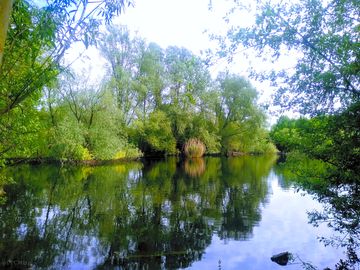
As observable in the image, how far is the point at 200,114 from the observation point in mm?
50031

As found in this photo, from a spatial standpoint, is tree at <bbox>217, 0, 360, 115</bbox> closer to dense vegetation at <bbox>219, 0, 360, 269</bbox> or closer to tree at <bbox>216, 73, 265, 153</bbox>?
dense vegetation at <bbox>219, 0, 360, 269</bbox>

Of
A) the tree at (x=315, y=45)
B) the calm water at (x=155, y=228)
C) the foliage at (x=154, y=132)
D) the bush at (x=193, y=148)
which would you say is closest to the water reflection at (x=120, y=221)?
the calm water at (x=155, y=228)

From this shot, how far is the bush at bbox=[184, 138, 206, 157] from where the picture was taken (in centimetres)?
4994

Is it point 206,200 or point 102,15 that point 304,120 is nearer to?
point 102,15

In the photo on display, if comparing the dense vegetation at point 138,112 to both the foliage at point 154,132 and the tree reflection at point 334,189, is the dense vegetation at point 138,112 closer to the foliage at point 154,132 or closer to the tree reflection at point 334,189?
the foliage at point 154,132

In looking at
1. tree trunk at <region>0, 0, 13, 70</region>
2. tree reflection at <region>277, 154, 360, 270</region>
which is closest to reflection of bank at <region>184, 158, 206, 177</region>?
tree reflection at <region>277, 154, 360, 270</region>

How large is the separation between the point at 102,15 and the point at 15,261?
6567 mm

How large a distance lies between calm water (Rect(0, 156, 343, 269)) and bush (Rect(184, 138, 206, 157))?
30460 millimetres

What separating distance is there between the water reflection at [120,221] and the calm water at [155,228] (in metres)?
0.03

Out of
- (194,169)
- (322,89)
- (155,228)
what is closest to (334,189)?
(322,89)

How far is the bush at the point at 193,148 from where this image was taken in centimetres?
4994

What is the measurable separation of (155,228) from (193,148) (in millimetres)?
38987

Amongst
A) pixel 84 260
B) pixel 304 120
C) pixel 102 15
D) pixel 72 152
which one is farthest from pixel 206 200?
pixel 72 152

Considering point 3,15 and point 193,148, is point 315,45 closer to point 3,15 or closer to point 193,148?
point 3,15
